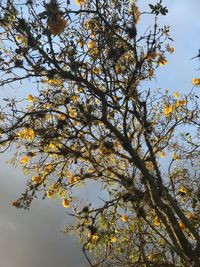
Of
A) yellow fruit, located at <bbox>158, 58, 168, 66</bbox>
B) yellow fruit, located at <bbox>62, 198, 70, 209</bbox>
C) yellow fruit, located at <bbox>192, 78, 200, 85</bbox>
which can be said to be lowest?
yellow fruit, located at <bbox>62, 198, 70, 209</bbox>

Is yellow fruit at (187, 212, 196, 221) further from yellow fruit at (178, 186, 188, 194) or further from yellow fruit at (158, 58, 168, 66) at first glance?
yellow fruit at (158, 58, 168, 66)

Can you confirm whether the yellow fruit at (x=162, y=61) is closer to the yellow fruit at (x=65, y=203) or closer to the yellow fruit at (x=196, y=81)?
the yellow fruit at (x=196, y=81)

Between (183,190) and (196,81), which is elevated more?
(196,81)

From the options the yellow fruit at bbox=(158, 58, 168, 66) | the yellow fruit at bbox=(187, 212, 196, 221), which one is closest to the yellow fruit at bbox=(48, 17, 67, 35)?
the yellow fruit at bbox=(158, 58, 168, 66)

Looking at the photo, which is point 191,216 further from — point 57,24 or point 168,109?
point 57,24

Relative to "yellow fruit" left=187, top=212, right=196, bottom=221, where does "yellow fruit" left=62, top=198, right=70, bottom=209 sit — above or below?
above

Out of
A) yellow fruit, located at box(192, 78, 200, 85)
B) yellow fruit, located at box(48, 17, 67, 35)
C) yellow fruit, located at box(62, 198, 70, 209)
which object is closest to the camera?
yellow fruit, located at box(48, 17, 67, 35)

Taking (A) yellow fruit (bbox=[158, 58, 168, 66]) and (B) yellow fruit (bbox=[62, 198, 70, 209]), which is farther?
(B) yellow fruit (bbox=[62, 198, 70, 209])

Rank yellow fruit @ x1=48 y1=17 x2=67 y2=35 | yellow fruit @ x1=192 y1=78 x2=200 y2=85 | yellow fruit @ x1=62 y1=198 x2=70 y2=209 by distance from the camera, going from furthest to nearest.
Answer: yellow fruit @ x1=62 y1=198 x2=70 y2=209 → yellow fruit @ x1=192 y1=78 x2=200 y2=85 → yellow fruit @ x1=48 y1=17 x2=67 y2=35

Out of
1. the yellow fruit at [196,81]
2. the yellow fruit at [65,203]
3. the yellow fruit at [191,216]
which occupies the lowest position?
the yellow fruit at [191,216]

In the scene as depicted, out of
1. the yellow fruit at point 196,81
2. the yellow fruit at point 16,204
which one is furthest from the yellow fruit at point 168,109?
the yellow fruit at point 16,204

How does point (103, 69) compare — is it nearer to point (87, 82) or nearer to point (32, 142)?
point (87, 82)

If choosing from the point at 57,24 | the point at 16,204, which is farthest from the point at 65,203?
the point at 57,24

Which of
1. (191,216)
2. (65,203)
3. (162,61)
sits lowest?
(191,216)
